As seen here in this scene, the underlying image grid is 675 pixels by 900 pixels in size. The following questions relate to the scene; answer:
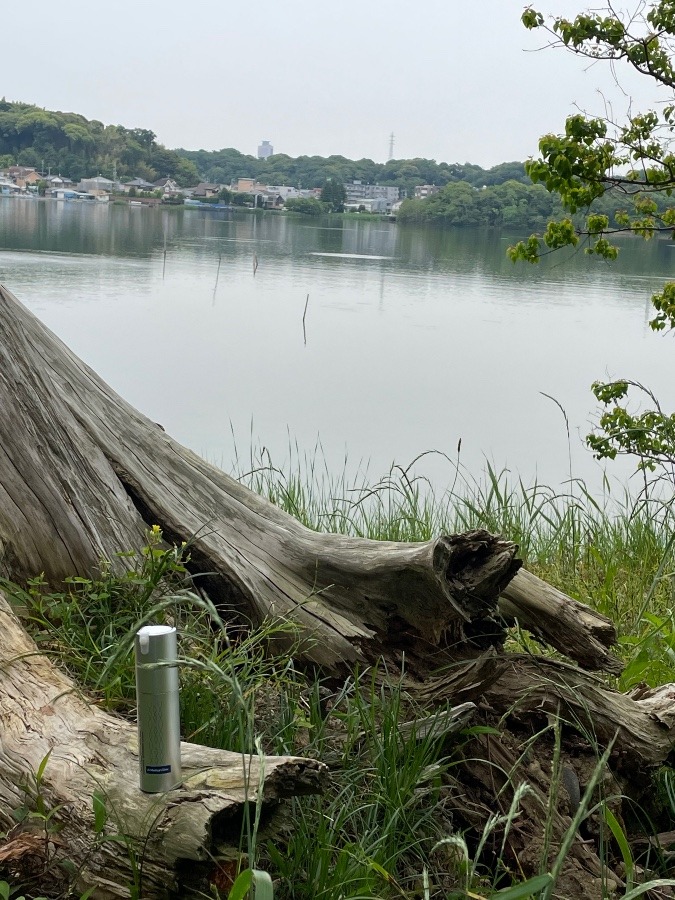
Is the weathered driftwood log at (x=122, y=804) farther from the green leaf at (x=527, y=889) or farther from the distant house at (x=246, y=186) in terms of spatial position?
the distant house at (x=246, y=186)

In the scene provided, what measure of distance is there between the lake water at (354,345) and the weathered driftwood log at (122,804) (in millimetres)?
3272

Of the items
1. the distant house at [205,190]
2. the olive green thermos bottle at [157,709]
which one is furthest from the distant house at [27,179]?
the olive green thermos bottle at [157,709]

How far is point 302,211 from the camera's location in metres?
31.1

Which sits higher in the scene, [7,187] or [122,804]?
[7,187]

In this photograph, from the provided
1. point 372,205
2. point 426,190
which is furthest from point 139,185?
point 426,190

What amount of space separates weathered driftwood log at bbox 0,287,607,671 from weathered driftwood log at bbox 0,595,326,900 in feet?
1.86

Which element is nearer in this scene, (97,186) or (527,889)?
(527,889)

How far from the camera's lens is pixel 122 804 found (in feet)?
4.28

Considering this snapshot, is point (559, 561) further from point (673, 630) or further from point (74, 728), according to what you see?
point (74, 728)

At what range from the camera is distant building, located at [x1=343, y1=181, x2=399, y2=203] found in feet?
88.7

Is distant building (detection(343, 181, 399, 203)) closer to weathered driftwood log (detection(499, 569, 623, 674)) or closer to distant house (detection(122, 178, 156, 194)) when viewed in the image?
distant house (detection(122, 178, 156, 194))

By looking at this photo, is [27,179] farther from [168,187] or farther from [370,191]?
[370,191]

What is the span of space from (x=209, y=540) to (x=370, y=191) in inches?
1055

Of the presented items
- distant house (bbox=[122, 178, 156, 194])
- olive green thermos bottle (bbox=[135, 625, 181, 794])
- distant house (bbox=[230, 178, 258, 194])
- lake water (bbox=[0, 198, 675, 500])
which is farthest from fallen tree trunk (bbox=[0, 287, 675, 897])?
distant house (bbox=[230, 178, 258, 194])
